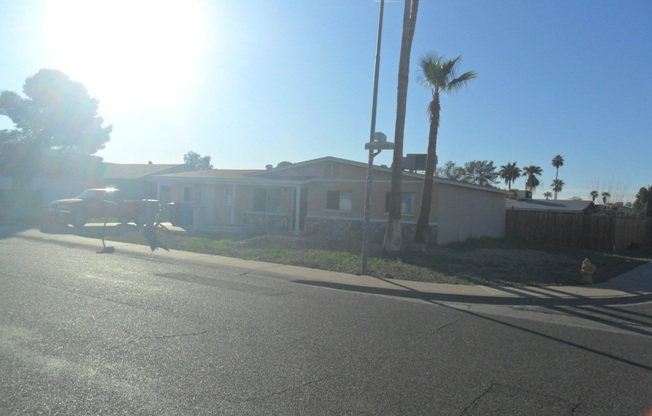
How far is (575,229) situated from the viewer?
28.1 metres

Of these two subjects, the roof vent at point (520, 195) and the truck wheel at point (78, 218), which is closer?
the truck wheel at point (78, 218)

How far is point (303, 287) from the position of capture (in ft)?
39.6

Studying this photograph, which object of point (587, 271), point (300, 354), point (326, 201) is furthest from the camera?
point (326, 201)

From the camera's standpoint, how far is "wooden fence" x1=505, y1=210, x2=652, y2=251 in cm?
2730

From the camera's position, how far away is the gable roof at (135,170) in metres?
47.1

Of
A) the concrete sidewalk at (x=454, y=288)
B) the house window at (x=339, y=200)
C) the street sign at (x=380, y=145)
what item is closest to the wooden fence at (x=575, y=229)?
the house window at (x=339, y=200)

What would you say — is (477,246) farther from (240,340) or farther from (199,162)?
(199,162)

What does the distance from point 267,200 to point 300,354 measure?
69.5 ft

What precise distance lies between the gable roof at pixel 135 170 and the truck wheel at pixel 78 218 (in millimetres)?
21136

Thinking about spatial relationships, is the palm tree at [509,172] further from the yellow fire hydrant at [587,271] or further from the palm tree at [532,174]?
the yellow fire hydrant at [587,271]

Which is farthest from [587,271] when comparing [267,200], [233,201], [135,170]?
[135,170]

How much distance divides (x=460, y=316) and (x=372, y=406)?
4.87 metres

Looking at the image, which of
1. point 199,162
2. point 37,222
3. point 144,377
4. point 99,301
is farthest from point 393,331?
point 199,162

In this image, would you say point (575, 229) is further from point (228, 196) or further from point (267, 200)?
point (228, 196)
